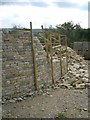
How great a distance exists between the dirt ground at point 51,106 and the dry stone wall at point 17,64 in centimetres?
Result: 40

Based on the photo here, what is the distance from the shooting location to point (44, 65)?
9141 mm

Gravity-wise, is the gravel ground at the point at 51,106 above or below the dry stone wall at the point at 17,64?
below

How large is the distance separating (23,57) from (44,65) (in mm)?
1203

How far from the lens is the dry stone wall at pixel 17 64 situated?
7.62m

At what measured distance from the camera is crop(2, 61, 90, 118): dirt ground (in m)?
6.48

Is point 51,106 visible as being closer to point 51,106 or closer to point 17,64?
point 51,106

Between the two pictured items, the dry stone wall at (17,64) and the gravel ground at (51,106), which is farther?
the dry stone wall at (17,64)

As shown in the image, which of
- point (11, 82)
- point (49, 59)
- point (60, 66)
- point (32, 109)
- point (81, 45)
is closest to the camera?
point (32, 109)

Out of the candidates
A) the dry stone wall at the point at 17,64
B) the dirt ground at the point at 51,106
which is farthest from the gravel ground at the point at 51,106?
the dry stone wall at the point at 17,64

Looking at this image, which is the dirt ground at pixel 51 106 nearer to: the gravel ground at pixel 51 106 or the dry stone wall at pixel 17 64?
the gravel ground at pixel 51 106

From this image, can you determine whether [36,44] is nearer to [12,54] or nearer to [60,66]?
[12,54]

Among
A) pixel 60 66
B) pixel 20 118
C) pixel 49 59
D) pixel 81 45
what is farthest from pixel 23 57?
pixel 81 45

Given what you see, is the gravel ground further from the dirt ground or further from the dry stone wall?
the dry stone wall

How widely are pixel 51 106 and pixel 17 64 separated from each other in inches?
64.2
